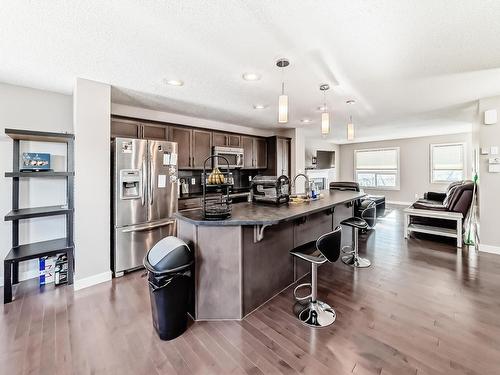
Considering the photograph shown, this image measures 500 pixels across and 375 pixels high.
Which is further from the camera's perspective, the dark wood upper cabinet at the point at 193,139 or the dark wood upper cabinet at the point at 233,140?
the dark wood upper cabinet at the point at 233,140

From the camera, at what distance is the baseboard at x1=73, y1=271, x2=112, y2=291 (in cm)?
274

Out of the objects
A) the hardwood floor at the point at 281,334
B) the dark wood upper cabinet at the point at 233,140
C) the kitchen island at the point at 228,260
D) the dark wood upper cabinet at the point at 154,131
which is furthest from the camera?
the dark wood upper cabinet at the point at 233,140

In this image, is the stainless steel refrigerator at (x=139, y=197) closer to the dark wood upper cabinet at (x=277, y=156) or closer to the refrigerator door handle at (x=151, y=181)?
the refrigerator door handle at (x=151, y=181)

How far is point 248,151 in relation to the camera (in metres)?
5.57

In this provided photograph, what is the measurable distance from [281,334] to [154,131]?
3485 mm

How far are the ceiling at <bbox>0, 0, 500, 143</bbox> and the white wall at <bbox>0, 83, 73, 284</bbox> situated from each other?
232 millimetres

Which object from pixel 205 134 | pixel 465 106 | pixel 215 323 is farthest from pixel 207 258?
pixel 465 106

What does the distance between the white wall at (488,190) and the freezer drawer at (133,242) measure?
16.4 feet

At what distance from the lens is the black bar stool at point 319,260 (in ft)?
6.48

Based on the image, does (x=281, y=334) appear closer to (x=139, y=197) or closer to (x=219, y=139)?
(x=139, y=197)

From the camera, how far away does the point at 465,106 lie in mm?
4195

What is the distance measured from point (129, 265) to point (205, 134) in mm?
2691

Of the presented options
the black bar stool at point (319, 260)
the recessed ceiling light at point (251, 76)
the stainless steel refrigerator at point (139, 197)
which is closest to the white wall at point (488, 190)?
the black bar stool at point (319, 260)

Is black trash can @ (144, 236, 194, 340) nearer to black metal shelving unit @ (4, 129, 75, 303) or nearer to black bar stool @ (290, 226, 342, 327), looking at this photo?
black bar stool @ (290, 226, 342, 327)
